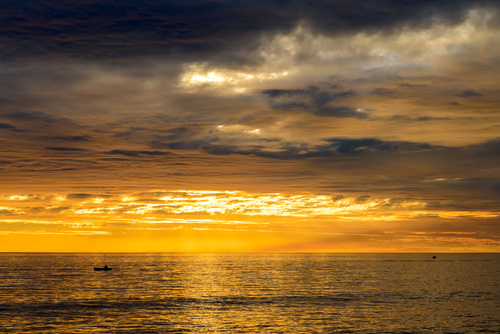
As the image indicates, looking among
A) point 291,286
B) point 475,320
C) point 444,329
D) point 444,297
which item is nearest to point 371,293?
point 444,297

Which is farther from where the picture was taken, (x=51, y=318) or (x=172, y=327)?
(x=51, y=318)

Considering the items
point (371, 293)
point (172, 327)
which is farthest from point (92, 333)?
point (371, 293)

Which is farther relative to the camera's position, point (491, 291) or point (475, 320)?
point (491, 291)

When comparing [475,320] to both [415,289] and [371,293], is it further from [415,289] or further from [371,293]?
[415,289]

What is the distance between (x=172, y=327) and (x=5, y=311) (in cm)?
3459

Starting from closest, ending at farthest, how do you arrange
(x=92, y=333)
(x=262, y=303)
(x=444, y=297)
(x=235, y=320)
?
(x=92, y=333) → (x=235, y=320) → (x=262, y=303) → (x=444, y=297)

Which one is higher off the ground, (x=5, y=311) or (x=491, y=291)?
(x=5, y=311)

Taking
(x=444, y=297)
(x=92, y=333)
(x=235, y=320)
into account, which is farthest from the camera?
(x=444, y=297)

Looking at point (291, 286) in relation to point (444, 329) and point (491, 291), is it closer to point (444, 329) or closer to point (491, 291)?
point (491, 291)

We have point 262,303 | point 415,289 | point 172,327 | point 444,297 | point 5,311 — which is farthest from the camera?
point 415,289

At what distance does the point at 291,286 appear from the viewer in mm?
142125

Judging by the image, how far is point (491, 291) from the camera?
13025cm

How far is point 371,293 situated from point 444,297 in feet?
54.4

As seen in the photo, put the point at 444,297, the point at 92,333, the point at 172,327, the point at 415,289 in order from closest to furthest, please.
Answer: the point at 92,333 → the point at 172,327 → the point at 444,297 → the point at 415,289
